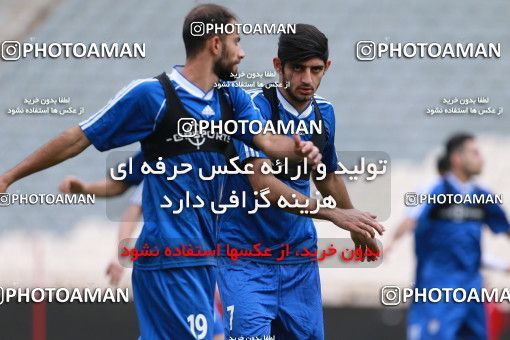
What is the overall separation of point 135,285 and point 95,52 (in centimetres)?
164

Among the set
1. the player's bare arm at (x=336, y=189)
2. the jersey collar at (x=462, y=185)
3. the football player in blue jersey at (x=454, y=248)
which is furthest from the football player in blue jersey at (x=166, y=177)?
the football player in blue jersey at (x=454, y=248)

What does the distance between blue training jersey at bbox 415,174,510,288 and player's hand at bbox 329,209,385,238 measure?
2354 mm

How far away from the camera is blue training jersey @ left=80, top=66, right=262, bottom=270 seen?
3.61 metres

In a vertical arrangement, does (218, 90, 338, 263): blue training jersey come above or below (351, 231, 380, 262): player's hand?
above

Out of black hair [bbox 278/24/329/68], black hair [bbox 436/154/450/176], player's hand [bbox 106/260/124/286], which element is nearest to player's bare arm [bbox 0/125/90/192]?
player's hand [bbox 106/260/124/286]

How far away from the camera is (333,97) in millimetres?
7285

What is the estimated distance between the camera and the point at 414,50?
5.70m

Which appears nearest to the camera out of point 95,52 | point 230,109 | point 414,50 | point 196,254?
point 196,254

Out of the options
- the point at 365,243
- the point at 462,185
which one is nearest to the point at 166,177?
the point at 365,243

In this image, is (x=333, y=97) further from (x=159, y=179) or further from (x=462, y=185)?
(x=159, y=179)

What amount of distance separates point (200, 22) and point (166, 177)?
58 cm

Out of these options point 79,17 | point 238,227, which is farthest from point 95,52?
point 79,17

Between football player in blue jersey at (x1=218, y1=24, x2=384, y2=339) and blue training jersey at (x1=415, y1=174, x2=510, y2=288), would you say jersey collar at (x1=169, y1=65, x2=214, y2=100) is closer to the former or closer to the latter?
football player in blue jersey at (x1=218, y1=24, x2=384, y2=339)

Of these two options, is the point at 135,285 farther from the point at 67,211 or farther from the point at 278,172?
the point at 67,211
